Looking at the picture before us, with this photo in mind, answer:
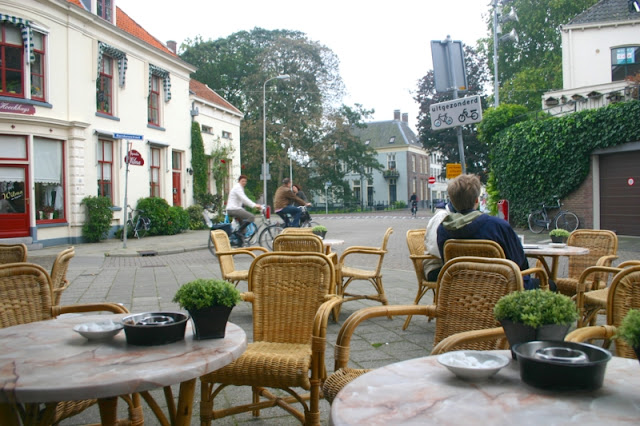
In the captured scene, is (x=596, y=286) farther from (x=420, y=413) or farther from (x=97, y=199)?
(x=97, y=199)

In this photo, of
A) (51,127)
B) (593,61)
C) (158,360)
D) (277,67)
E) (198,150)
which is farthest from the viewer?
(277,67)

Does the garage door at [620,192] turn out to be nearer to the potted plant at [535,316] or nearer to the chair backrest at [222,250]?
the chair backrest at [222,250]

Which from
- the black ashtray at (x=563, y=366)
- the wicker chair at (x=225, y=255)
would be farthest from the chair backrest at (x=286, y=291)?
the wicker chair at (x=225, y=255)

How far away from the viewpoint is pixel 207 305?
207cm

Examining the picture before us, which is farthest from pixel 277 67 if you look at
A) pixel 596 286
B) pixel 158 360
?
pixel 158 360

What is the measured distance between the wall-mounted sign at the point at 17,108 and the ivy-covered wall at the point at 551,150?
16283mm

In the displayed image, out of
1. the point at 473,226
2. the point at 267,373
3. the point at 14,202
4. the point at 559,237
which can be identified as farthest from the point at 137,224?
the point at 267,373

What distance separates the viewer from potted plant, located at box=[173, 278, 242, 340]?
2.08 meters

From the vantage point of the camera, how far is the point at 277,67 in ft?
133

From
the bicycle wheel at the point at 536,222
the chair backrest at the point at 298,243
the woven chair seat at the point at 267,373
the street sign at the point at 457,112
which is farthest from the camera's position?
the bicycle wheel at the point at 536,222

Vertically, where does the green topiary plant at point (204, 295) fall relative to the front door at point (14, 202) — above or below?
below

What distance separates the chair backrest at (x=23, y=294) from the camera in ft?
8.73

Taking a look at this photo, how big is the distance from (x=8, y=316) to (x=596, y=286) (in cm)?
467

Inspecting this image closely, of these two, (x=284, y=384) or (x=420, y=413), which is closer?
(x=420, y=413)
